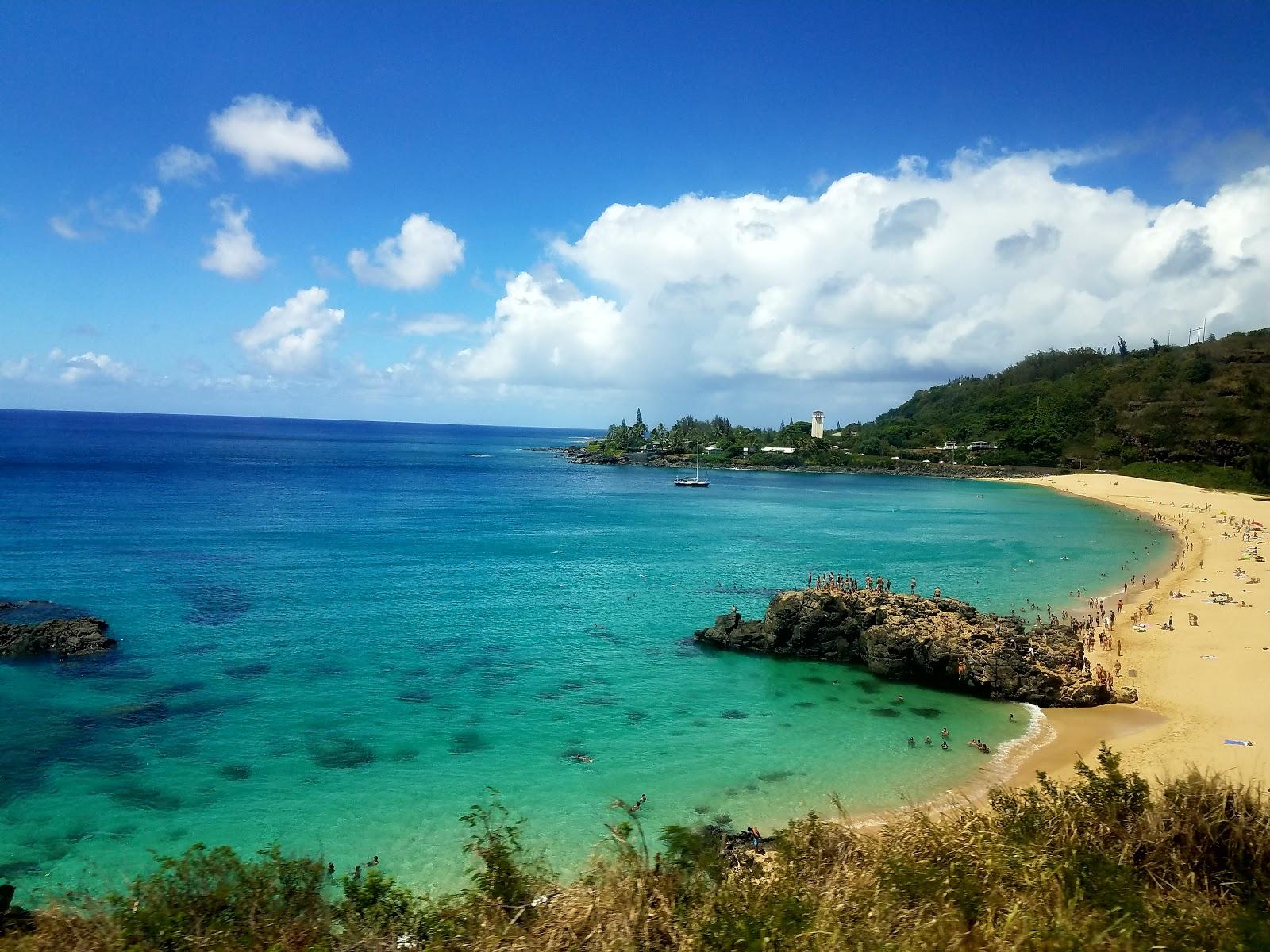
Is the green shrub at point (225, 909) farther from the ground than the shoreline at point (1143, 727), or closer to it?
farther from the ground

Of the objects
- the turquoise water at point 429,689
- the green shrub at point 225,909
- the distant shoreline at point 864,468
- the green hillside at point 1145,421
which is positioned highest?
the green hillside at point 1145,421

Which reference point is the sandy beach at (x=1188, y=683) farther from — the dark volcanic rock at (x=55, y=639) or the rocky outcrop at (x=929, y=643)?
the dark volcanic rock at (x=55, y=639)

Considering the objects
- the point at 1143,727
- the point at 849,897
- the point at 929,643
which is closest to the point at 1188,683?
the point at 1143,727

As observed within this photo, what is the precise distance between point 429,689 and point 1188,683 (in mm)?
31781

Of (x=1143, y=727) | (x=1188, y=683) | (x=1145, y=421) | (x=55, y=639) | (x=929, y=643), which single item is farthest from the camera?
(x=1145, y=421)

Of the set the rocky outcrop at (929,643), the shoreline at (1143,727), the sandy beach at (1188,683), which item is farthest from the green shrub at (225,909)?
the rocky outcrop at (929,643)

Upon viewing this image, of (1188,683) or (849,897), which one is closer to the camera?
(849,897)

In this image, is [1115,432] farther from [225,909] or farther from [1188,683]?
[225,909]

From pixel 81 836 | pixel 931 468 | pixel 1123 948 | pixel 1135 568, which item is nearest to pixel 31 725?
pixel 81 836

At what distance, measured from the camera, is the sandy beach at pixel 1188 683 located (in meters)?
24.3

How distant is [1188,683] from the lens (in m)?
31.3

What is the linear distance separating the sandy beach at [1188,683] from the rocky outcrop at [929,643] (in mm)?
1391

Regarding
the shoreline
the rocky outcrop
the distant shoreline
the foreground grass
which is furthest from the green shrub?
the distant shoreline

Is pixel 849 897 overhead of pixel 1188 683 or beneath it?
overhead
